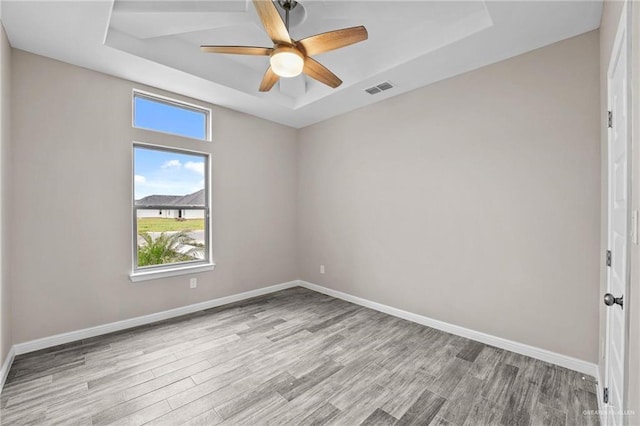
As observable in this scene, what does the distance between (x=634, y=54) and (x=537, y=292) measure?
212cm

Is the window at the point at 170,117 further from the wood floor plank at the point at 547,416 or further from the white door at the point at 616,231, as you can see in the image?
the wood floor plank at the point at 547,416

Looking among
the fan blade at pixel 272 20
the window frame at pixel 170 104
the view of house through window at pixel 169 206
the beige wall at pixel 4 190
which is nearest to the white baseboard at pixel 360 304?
the beige wall at pixel 4 190

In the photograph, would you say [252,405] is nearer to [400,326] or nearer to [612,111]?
[400,326]

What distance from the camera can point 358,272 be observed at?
408cm

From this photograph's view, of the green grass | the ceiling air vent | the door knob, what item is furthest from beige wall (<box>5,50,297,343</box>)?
the door knob

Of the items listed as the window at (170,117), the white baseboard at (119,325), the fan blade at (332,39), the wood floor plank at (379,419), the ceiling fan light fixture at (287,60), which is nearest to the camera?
the wood floor plank at (379,419)

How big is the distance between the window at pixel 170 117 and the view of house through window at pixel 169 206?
0.88ft

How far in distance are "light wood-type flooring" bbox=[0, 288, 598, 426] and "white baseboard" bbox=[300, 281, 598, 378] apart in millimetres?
74

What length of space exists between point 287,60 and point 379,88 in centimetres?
169

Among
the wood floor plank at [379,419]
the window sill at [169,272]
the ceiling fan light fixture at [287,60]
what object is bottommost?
the wood floor plank at [379,419]

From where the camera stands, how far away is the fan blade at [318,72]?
2.31 m

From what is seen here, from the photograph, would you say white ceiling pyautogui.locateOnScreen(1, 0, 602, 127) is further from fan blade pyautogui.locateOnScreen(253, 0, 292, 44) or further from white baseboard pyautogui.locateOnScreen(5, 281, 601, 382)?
white baseboard pyautogui.locateOnScreen(5, 281, 601, 382)

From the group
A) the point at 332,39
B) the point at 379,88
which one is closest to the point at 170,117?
the point at 332,39

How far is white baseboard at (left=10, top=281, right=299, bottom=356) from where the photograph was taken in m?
2.65
